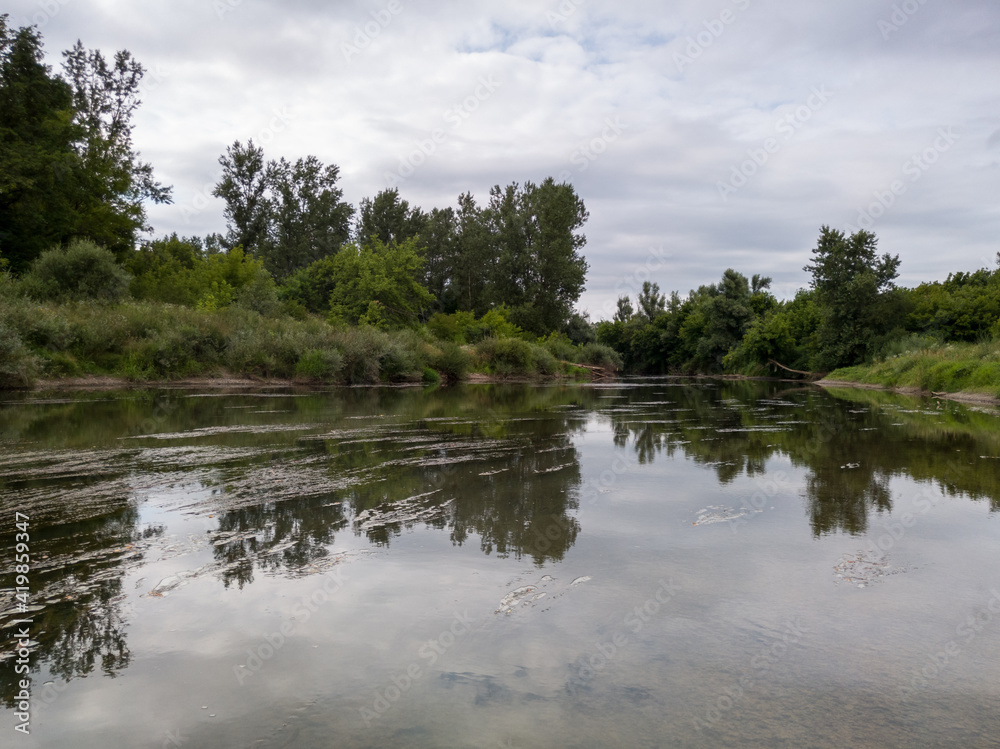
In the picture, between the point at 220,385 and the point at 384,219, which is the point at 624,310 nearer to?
the point at 384,219

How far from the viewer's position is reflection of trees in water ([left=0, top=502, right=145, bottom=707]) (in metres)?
3.27

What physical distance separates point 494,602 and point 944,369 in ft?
94.7

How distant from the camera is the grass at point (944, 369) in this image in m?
23.5

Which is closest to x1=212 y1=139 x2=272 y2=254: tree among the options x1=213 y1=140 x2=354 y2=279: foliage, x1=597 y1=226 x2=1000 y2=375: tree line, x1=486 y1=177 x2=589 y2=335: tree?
x1=213 y1=140 x2=354 y2=279: foliage

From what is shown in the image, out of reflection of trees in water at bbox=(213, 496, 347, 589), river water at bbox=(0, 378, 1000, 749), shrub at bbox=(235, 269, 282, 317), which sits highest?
shrub at bbox=(235, 269, 282, 317)

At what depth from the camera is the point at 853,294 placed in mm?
39969

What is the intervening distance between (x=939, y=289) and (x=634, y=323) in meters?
45.5

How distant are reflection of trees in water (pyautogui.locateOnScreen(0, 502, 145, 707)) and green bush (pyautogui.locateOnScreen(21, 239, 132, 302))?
2624 centimetres

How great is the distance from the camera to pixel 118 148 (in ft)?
132

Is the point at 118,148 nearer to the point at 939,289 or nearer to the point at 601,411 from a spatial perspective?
the point at 601,411

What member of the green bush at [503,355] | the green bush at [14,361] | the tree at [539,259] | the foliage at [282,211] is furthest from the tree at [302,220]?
the green bush at [14,361]

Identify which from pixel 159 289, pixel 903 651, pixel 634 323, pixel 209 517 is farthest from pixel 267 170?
pixel 903 651

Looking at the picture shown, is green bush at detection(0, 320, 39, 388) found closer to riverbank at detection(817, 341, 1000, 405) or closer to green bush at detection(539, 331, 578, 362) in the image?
riverbank at detection(817, 341, 1000, 405)

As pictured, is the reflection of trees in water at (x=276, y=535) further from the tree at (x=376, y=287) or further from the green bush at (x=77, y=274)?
the tree at (x=376, y=287)
